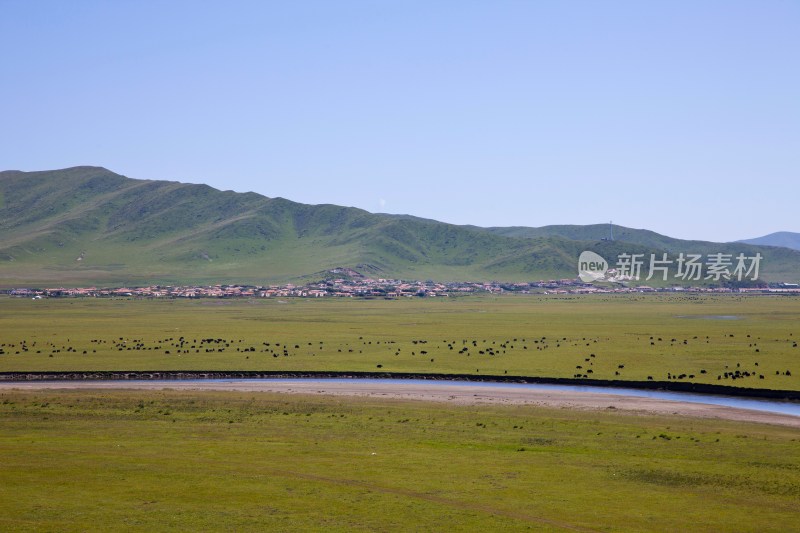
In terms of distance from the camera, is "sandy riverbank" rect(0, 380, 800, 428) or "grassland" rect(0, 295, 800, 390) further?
"grassland" rect(0, 295, 800, 390)

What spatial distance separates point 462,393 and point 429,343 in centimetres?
3181

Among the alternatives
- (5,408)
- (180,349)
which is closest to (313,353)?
(180,349)

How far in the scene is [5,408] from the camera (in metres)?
45.8

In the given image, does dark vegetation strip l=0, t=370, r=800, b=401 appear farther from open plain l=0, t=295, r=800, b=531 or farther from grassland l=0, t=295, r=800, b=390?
open plain l=0, t=295, r=800, b=531

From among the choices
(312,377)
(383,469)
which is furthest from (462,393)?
(383,469)

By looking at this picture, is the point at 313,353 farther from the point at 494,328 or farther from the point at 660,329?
the point at 660,329

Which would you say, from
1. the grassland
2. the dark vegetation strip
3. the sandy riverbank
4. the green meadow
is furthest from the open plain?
the dark vegetation strip

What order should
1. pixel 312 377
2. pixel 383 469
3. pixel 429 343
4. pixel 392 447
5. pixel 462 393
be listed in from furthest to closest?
pixel 429 343
pixel 312 377
pixel 462 393
pixel 392 447
pixel 383 469

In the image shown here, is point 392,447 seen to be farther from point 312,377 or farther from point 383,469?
point 312,377

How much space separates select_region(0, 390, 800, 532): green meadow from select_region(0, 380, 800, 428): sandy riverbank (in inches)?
146

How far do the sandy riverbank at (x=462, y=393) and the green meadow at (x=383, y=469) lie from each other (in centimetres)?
372

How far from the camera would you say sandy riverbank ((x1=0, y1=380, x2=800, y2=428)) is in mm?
48384

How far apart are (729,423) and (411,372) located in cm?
2925

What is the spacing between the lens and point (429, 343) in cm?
8862
